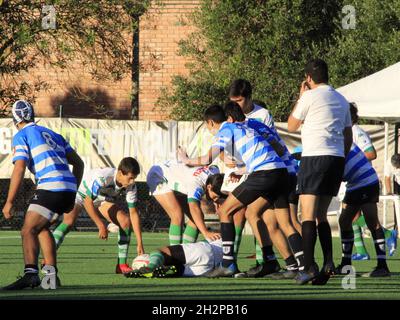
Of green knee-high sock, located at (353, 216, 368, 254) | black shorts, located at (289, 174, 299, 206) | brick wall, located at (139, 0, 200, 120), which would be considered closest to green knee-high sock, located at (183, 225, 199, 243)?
black shorts, located at (289, 174, 299, 206)

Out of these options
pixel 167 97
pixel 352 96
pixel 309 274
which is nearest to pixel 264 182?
pixel 309 274

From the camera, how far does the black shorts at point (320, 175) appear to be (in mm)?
11375

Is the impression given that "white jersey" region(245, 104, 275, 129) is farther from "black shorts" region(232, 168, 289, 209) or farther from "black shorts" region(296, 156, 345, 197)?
"black shorts" region(296, 156, 345, 197)

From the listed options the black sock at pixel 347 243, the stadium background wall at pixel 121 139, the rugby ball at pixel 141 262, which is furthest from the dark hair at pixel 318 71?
the stadium background wall at pixel 121 139

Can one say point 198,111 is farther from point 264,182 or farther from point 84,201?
point 264,182

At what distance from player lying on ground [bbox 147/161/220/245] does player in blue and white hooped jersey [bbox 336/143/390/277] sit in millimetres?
1981

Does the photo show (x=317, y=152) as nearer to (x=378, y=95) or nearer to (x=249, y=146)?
(x=249, y=146)

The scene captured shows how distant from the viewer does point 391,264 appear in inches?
624

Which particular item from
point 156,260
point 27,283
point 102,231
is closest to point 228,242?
point 156,260

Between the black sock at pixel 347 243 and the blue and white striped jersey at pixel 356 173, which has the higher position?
the blue and white striped jersey at pixel 356 173

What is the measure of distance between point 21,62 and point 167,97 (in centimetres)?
445

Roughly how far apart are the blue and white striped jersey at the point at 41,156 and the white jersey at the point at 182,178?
3.45 meters

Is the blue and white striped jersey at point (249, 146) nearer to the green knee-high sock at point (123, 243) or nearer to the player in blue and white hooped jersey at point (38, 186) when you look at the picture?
the player in blue and white hooped jersey at point (38, 186)

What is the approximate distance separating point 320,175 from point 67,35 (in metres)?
17.3
